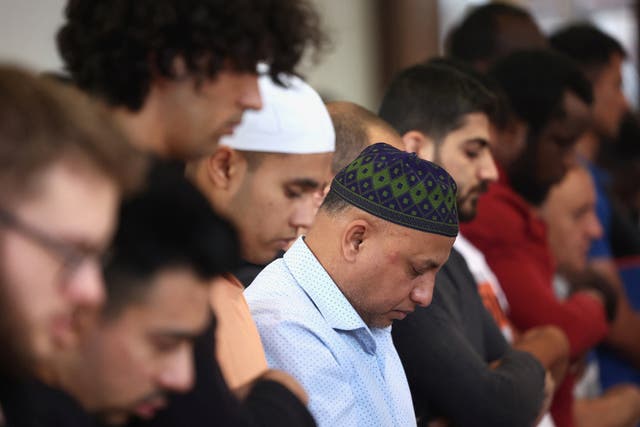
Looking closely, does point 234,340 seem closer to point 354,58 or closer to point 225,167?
point 225,167

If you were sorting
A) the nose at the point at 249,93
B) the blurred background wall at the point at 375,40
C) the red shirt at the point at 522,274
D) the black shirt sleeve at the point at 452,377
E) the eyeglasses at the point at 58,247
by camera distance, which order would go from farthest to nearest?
the blurred background wall at the point at 375,40 < the red shirt at the point at 522,274 < the black shirt sleeve at the point at 452,377 < the nose at the point at 249,93 < the eyeglasses at the point at 58,247

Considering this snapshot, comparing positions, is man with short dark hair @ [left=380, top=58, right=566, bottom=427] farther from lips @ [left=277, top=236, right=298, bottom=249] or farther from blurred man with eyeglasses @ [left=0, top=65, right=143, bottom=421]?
blurred man with eyeglasses @ [left=0, top=65, right=143, bottom=421]

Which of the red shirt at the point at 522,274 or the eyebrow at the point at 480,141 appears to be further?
the red shirt at the point at 522,274

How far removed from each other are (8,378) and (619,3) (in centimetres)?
1002

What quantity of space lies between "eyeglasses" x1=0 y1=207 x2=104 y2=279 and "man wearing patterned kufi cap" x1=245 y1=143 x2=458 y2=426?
3.22ft

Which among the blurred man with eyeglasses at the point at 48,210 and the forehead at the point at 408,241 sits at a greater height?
the blurred man with eyeglasses at the point at 48,210

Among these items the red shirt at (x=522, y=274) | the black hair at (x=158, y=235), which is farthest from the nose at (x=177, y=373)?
the red shirt at (x=522, y=274)

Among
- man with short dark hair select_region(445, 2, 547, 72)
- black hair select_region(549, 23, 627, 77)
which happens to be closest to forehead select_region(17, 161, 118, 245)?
man with short dark hair select_region(445, 2, 547, 72)

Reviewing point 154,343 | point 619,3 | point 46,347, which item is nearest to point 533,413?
point 154,343

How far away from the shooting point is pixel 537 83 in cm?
434

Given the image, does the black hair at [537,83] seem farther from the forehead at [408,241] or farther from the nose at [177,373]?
the nose at [177,373]

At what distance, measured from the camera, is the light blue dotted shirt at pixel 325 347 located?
2.33 meters

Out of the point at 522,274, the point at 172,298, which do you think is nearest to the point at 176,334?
the point at 172,298

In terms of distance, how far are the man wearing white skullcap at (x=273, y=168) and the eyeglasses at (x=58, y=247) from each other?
126 centimetres
